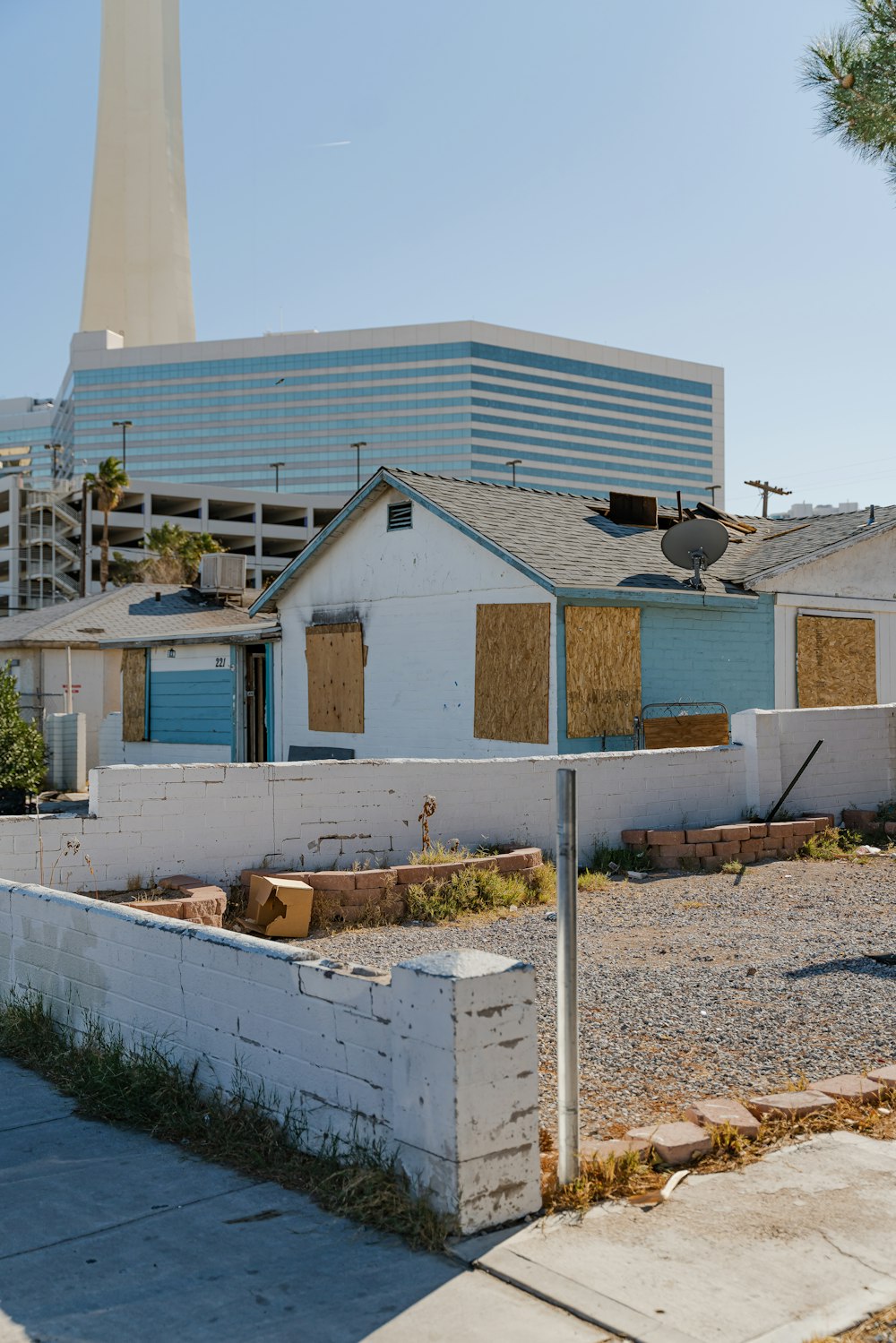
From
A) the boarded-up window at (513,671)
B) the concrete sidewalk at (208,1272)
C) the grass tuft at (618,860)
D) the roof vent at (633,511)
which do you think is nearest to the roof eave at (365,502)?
the boarded-up window at (513,671)

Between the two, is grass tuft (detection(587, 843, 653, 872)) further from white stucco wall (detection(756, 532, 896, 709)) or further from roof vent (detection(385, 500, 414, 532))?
roof vent (detection(385, 500, 414, 532))

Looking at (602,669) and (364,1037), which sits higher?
(602,669)

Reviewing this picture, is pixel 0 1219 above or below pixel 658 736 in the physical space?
below

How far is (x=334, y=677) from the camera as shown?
18750 mm

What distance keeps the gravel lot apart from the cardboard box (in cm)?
23

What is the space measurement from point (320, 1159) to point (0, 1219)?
119 centimetres

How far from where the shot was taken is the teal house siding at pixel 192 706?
72.3ft

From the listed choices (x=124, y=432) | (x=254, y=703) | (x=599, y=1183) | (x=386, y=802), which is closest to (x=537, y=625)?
(x=386, y=802)

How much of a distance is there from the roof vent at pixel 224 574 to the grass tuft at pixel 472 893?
19795 millimetres

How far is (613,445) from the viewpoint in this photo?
518 ft

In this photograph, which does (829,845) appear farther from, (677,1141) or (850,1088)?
(677,1141)

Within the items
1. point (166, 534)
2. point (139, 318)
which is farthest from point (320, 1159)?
point (139, 318)

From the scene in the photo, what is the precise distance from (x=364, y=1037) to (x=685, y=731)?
1140 cm

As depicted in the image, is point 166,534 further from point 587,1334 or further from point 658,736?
point 587,1334
